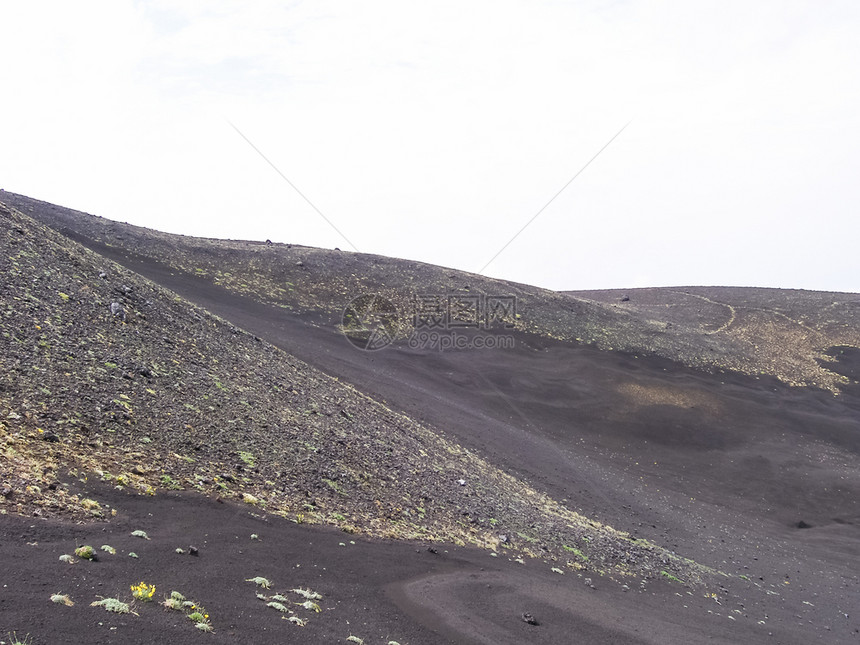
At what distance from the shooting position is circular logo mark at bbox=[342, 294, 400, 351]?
29272mm

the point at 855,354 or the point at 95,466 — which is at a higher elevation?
the point at 855,354

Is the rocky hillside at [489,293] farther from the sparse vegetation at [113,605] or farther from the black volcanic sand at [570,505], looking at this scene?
the sparse vegetation at [113,605]

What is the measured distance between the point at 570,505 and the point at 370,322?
657 inches

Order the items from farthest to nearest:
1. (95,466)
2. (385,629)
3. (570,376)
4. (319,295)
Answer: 1. (319,295)
2. (570,376)
3. (95,466)
4. (385,629)

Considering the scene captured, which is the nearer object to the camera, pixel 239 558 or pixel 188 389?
pixel 239 558

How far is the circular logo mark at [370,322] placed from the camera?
29.3 meters

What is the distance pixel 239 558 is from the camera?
316 inches

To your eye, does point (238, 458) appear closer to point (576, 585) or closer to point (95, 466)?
point (95, 466)

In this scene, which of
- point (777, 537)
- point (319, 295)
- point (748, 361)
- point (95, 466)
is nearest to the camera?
point (95, 466)

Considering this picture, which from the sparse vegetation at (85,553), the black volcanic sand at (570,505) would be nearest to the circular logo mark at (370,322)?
the black volcanic sand at (570,505)

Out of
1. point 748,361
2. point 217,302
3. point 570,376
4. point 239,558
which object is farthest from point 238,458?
point 748,361

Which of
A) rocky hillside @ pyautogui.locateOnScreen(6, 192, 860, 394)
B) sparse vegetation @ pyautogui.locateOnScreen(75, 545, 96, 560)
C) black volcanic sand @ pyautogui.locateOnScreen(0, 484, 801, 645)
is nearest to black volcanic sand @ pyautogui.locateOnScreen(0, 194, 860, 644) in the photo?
black volcanic sand @ pyautogui.locateOnScreen(0, 484, 801, 645)

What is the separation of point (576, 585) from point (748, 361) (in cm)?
3091

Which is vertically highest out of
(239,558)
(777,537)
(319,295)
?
(319,295)
